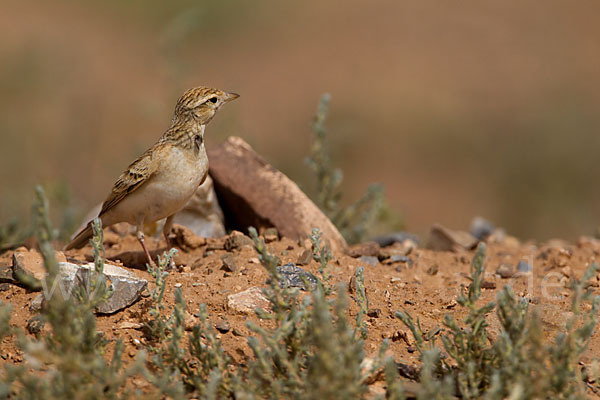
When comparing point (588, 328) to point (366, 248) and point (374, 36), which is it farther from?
point (374, 36)

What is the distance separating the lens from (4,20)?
22.9 m

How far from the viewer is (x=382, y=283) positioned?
5.28 metres

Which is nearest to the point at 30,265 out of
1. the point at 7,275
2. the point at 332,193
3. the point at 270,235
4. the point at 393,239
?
the point at 7,275

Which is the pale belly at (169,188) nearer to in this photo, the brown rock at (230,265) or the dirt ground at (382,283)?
the dirt ground at (382,283)

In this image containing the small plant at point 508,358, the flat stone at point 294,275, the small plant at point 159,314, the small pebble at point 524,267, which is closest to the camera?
the small plant at point 508,358

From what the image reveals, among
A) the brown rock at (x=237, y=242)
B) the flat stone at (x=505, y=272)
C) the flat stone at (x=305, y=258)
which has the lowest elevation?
the flat stone at (x=305, y=258)

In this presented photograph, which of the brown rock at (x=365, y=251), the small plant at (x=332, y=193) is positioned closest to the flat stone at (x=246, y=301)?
the brown rock at (x=365, y=251)

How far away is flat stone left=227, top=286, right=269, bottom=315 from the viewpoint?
15.1 ft

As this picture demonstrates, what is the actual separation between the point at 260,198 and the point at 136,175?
1.15 meters

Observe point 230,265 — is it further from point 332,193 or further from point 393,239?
point 332,193

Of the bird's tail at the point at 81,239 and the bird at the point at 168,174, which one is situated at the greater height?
the bird at the point at 168,174

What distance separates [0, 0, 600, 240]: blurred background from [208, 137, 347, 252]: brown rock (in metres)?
2.04

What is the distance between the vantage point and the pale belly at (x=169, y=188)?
5.73 meters

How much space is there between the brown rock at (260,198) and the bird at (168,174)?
2.38 feet
